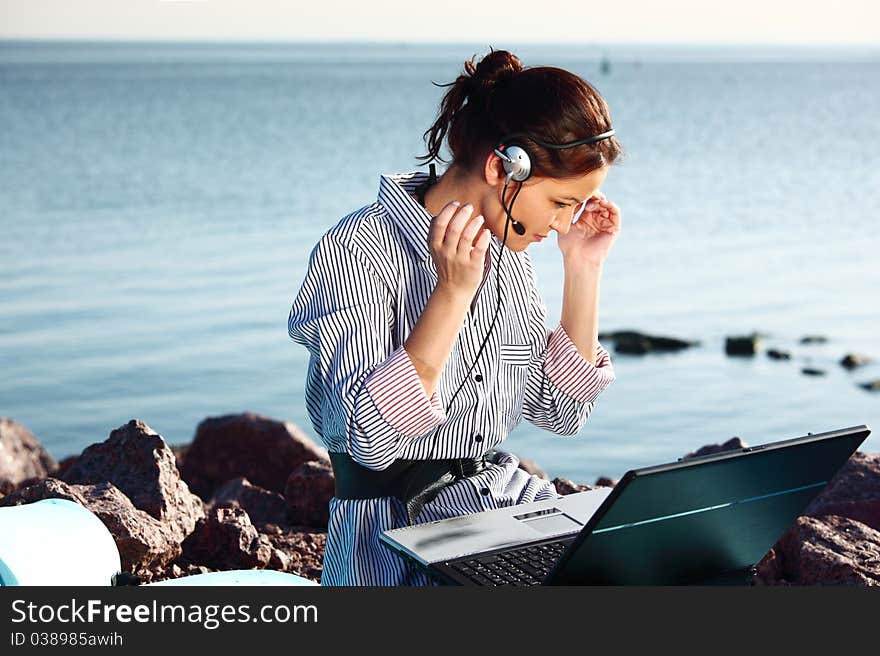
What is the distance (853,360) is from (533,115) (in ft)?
29.4

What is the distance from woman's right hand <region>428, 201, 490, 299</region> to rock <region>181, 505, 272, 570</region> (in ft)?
4.85

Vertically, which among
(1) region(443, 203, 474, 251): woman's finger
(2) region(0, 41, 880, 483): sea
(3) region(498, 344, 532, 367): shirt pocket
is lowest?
(2) region(0, 41, 880, 483): sea

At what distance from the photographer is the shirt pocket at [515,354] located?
9.30ft

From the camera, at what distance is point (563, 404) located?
2924 mm

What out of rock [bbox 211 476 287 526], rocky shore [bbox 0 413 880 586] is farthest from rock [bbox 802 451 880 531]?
rock [bbox 211 476 287 526]

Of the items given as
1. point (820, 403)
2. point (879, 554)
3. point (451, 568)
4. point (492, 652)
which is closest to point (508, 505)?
point (451, 568)

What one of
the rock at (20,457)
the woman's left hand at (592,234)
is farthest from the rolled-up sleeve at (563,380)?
the rock at (20,457)

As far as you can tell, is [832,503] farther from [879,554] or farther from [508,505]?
[508,505]

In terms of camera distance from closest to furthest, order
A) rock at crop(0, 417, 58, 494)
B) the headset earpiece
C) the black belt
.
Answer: the headset earpiece
the black belt
rock at crop(0, 417, 58, 494)

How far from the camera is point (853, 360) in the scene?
1093 cm

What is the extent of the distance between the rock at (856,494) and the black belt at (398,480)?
180 cm

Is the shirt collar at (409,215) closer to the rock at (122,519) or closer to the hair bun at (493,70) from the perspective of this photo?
the hair bun at (493,70)

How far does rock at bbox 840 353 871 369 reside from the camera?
1088 centimetres

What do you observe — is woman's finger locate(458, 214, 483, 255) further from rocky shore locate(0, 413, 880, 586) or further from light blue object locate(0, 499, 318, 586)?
rocky shore locate(0, 413, 880, 586)
